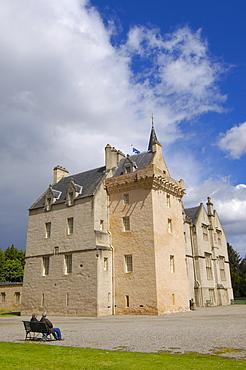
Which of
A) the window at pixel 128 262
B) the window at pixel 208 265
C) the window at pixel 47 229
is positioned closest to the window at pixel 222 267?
the window at pixel 208 265

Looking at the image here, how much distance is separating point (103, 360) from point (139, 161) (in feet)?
96.0

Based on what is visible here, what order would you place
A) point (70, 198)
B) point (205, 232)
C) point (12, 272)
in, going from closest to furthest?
point (70, 198) → point (205, 232) → point (12, 272)

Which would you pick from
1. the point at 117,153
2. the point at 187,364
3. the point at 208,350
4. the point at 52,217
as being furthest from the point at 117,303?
the point at 187,364

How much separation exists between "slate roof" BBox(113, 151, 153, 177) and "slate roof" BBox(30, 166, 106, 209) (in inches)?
72.6

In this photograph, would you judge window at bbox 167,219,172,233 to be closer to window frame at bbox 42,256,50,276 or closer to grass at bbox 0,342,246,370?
window frame at bbox 42,256,50,276

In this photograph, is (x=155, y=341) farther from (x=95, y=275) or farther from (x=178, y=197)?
(x=178, y=197)

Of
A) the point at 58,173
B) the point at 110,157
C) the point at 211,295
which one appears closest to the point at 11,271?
the point at 58,173

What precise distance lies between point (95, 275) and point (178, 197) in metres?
12.9

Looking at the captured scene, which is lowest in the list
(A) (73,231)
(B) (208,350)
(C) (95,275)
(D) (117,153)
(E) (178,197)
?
(B) (208,350)

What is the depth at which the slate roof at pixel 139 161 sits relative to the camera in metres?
37.0

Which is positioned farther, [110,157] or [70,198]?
[110,157]

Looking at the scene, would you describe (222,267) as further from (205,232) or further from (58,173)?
(58,173)

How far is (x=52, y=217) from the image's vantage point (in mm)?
37750

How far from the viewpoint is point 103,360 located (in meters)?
9.76
